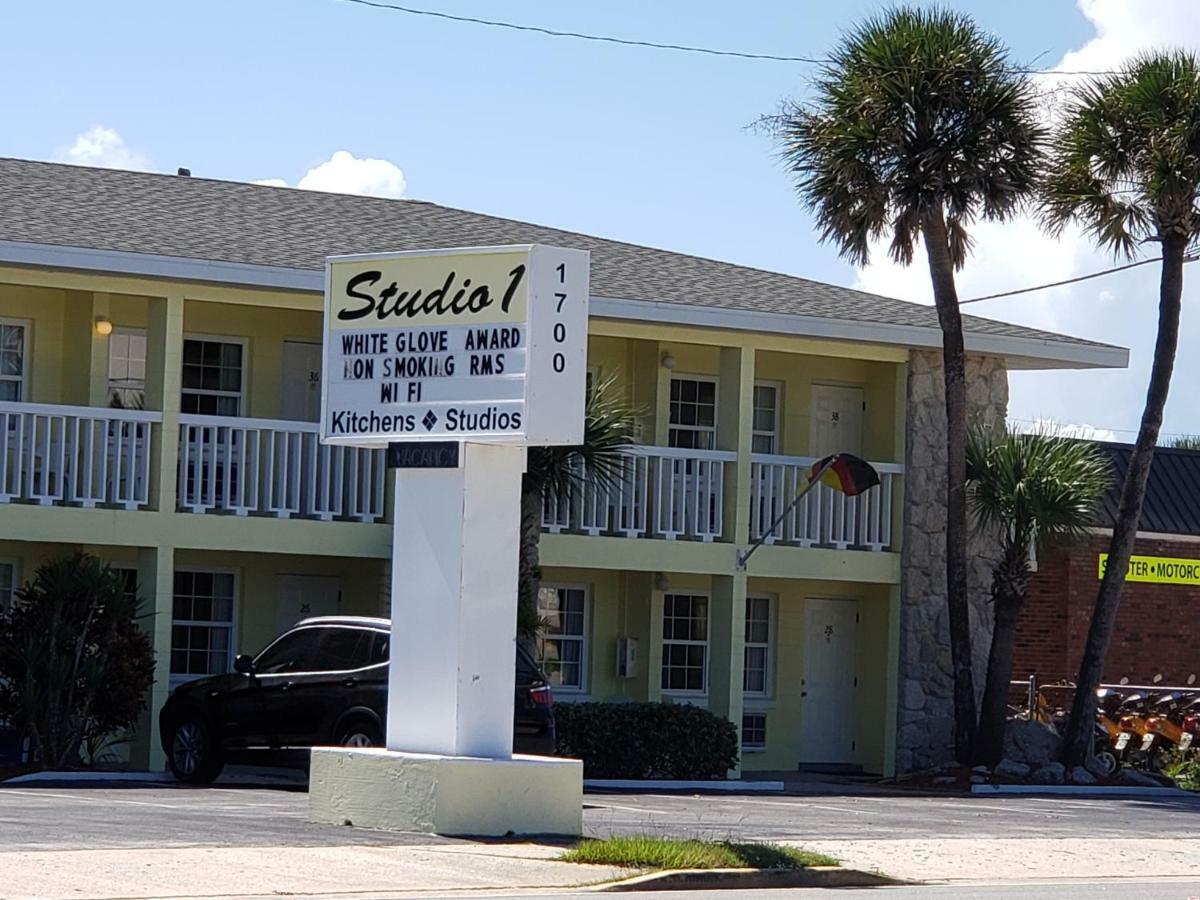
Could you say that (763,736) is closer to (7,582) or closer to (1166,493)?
(7,582)

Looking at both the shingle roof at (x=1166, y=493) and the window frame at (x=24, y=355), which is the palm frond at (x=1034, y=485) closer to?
the shingle roof at (x=1166, y=493)

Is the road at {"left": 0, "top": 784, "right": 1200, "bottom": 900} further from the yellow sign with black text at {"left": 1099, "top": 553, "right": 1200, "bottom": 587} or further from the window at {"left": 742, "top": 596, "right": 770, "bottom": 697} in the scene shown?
the yellow sign with black text at {"left": 1099, "top": 553, "right": 1200, "bottom": 587}

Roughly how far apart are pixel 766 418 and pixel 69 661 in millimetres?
10244

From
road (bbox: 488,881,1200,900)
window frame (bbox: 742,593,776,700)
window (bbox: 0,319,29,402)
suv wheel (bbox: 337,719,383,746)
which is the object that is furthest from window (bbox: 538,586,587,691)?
road (bbox: 488,881,1200,900)

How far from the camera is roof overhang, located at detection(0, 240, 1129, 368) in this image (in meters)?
21.5

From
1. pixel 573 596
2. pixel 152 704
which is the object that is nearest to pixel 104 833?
pixel 152 704

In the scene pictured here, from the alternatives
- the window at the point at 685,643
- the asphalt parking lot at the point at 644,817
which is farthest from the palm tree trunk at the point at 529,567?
the window at the point at 685,643

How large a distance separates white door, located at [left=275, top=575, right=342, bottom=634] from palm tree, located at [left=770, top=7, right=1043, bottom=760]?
23.3ft

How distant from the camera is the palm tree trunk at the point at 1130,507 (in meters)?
25.2

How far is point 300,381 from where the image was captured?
25125 millimetres

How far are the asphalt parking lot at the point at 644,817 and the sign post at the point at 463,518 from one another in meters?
0.46

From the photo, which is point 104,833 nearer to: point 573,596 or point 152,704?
point 152,704

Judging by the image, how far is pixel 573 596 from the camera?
26828 mm

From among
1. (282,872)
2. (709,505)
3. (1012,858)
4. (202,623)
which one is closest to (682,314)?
(709,505)
